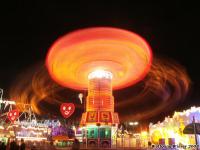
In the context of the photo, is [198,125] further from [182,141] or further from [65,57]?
[182,141]

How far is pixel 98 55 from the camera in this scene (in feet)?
130

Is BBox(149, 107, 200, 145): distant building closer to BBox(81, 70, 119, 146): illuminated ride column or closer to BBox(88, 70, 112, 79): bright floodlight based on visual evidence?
BBox(81, 70, 119, 146): illuminated ride column

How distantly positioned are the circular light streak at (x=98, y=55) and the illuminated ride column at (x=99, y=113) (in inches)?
83.0

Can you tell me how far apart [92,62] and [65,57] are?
471 centimetres

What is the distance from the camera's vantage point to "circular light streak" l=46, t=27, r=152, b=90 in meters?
35.1

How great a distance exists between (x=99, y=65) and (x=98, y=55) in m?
3.07

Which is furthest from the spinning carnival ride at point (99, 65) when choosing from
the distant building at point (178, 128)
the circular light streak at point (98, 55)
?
the distant building at point (178, 128)

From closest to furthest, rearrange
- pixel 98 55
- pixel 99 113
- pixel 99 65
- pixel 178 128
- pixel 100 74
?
pixel 98 55 < pixel 99 113 < pixel 99 65 < pixel 100 74 < pixel 178 128

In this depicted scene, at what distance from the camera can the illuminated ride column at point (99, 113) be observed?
4175 cm

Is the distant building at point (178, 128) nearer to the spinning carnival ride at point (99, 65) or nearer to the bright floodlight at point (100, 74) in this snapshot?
the spinning carnival ride at point (99, 65)

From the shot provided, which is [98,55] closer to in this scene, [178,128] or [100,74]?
[100,74]

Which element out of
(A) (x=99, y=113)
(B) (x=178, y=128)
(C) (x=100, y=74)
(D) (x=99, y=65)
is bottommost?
(B) (x=178, y=128)

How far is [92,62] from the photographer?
41312 mm

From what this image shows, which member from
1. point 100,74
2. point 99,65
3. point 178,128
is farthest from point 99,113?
point 178,128
